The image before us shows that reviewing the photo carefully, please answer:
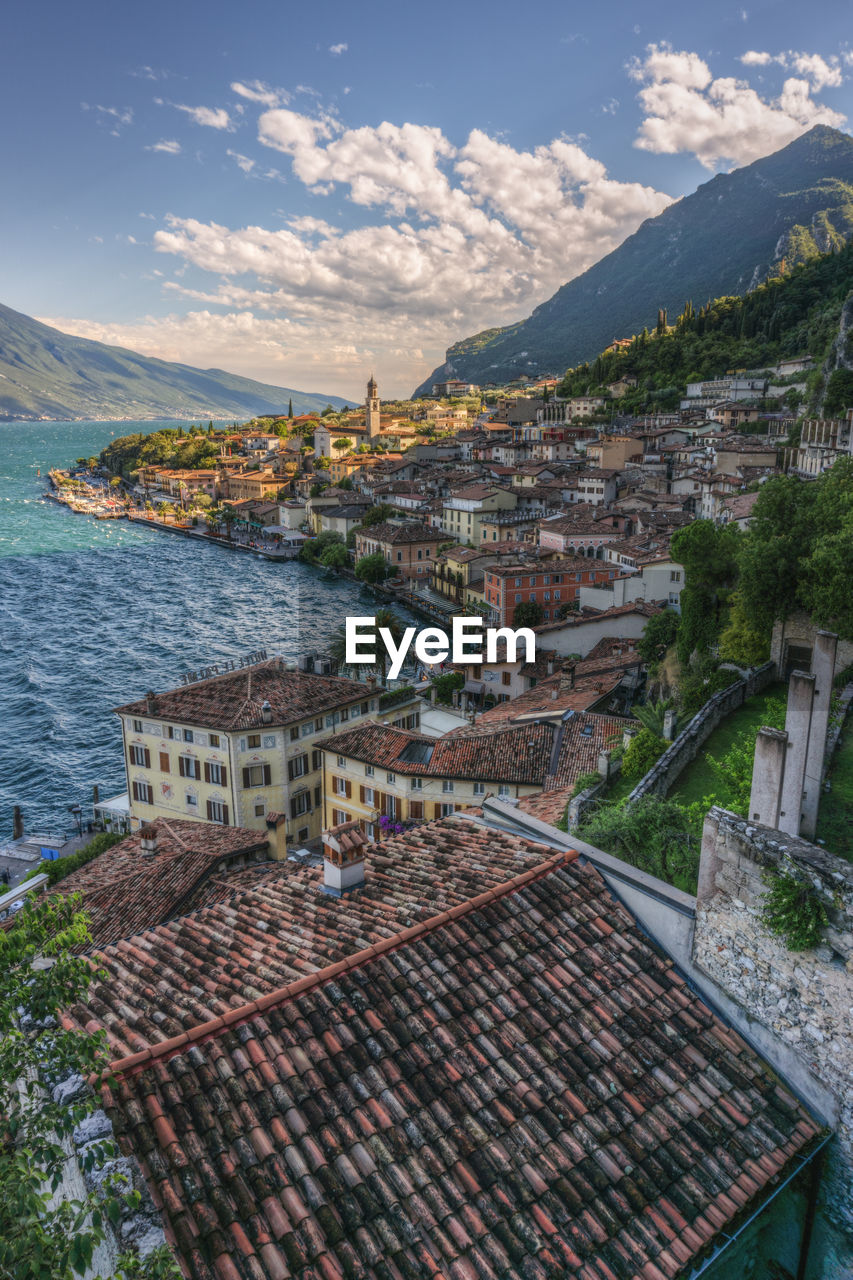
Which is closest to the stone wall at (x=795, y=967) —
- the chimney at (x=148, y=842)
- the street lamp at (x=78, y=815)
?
the chimney at (x=148, y=842)

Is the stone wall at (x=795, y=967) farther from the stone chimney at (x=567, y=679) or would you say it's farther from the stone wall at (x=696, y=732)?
the stone chimney at (x=567, y=679)

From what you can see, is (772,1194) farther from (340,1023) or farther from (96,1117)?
(96,1117)

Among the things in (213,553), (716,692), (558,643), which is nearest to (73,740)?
(558,643)

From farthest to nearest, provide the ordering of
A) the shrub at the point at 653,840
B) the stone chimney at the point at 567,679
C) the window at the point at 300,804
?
the stone chimney at the point at 567,679 → the window at the point at 300,804 → the shrub at the point at 653,840

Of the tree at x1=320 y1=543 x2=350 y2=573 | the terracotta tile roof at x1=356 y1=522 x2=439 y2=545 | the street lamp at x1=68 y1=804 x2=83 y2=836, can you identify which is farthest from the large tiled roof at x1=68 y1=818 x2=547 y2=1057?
the tree at x1=320 y1=543 x2=350 y2=573

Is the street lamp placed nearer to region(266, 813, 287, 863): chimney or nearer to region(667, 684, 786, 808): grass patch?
region(266, 813, 287, 863): chimney

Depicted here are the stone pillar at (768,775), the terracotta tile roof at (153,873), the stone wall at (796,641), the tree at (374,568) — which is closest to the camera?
the stone pillar at (768,775)
